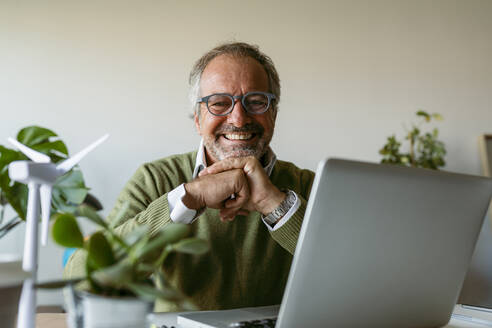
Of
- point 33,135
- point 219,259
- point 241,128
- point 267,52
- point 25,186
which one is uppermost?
point 267,52

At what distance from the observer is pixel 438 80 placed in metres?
3.06

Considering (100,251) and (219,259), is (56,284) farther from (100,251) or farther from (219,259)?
(219,259)

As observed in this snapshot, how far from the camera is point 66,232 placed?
0.61 meters

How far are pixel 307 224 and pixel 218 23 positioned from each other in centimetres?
240

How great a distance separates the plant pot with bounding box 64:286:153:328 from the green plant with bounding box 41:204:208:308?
0.02 metres

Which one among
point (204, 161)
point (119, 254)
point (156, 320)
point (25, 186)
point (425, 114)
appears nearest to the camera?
point (119, 254)

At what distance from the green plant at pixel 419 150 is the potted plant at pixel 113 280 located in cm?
229

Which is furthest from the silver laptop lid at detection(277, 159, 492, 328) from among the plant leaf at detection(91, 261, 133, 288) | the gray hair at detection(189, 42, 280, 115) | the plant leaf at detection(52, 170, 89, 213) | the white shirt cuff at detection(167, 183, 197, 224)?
the plant leaf at detection(52, 170, 89, 213)

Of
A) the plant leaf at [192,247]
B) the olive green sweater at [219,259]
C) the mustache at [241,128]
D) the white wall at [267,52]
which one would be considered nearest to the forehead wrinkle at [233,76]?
the mustache at [241,128]

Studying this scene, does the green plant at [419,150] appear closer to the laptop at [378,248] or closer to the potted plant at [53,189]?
the potted plant at [53,189]

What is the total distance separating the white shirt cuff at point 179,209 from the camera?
1.29m

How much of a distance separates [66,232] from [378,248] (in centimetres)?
49

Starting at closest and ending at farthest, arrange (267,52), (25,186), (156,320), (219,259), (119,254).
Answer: (119,254) → (156,320) → (219,259) → (25,186) → (267,52)

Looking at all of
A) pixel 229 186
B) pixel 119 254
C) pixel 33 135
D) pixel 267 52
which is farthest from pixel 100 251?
pixel 267 52
